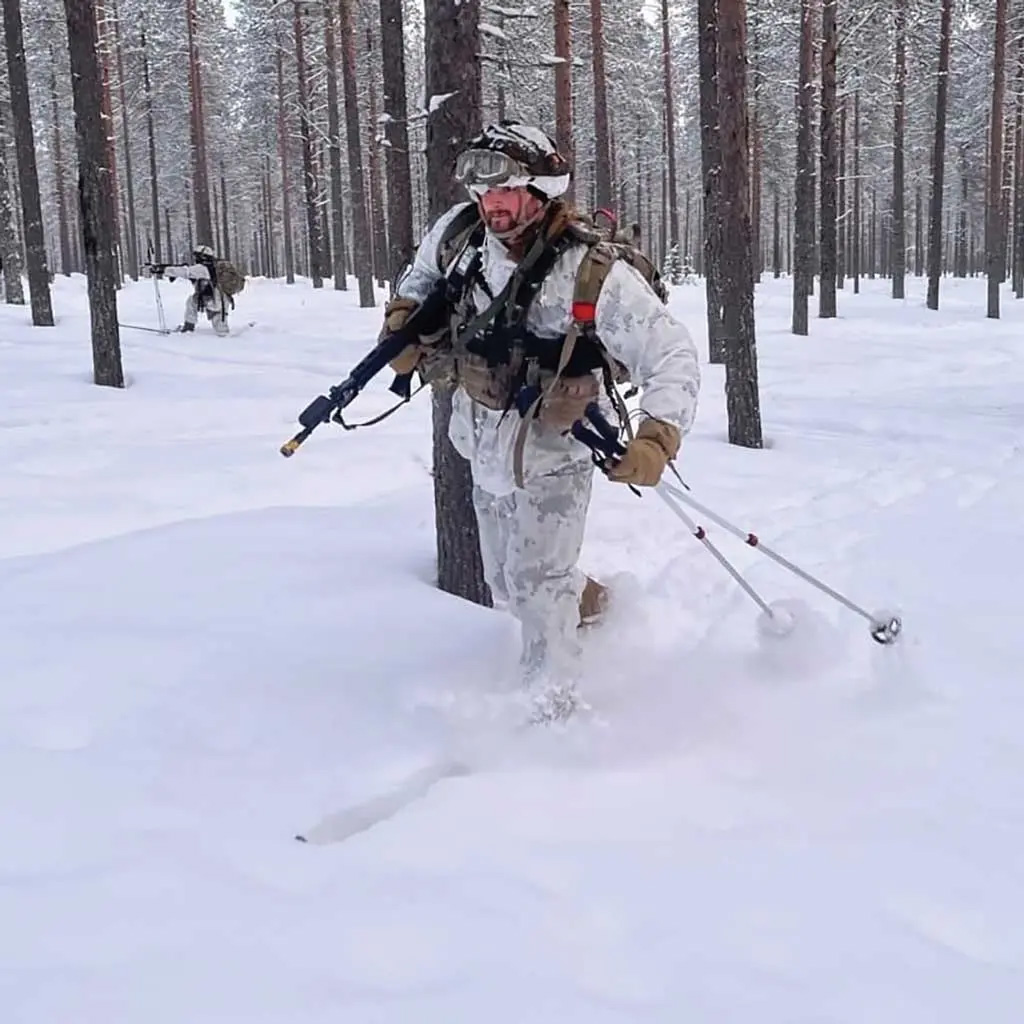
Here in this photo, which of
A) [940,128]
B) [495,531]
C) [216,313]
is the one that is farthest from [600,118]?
[495,531]

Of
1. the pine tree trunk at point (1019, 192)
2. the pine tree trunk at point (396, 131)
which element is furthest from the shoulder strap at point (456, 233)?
the pine tree trunk at point (1019, 192)

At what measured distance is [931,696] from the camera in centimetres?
411

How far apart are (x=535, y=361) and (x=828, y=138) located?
18.4m

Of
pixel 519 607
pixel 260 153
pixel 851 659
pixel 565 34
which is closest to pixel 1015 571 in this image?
pixel 851 659

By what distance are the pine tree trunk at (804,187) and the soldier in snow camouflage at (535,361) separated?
56.1ft

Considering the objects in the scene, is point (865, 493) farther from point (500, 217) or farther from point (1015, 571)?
point (500, 217)

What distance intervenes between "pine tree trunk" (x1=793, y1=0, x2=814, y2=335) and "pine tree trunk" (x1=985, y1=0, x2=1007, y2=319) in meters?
5.45

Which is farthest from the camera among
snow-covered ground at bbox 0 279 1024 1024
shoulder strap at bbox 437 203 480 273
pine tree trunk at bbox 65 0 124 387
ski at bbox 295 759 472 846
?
pine tree trunk at bbox 65 0 124 387

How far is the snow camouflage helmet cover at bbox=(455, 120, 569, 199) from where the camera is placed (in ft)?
11.4

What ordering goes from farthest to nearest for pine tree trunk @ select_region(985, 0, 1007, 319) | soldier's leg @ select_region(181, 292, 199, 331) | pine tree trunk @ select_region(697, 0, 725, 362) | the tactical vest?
pine tree trunk @ select_region(985, 0, 1007, 319), soldier's leg @ select_region(181, 292, 199, 331), pine tree trunk @ select_region(697, 0, 725, 362), the tactical vest

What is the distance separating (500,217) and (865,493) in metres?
5.39

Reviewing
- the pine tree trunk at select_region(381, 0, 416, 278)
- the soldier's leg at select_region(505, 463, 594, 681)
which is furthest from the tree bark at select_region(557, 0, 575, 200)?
the soldier's leg at select_region(505, 463, 594, 681)

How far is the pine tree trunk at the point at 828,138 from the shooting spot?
60.3 ft

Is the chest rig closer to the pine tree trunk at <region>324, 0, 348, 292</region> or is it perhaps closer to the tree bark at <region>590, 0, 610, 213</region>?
the tree bark at <region>590, 0, 610, 213</region>
